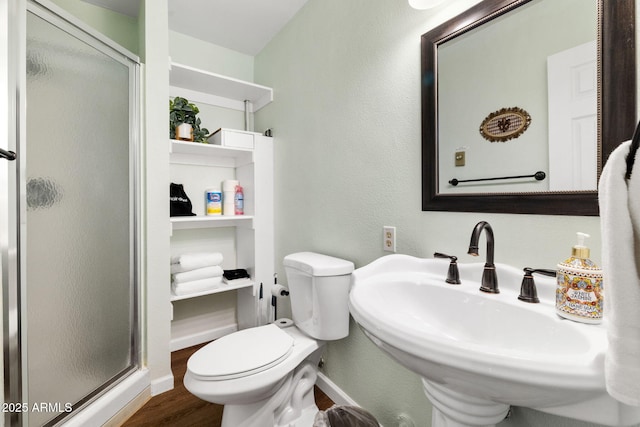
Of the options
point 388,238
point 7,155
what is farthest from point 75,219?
point 388,238

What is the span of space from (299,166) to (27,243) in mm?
1292

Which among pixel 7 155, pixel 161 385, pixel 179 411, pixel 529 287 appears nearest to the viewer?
pixel 529 287

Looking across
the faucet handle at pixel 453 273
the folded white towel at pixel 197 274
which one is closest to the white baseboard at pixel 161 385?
the folded white towel at pixel 197 274

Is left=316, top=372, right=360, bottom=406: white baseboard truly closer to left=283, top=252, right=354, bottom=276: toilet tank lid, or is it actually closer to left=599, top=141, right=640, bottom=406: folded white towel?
left=283, top=252, right=354, bottom=276: toilet tank lid

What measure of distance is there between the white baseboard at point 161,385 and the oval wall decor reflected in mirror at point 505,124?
1.98 m

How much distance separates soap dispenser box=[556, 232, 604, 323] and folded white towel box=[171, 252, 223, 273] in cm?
182

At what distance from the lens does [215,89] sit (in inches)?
81.9

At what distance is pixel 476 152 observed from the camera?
0.96 m

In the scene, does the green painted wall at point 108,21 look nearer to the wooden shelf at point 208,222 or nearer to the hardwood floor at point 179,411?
the wooden shelf at point 208,222

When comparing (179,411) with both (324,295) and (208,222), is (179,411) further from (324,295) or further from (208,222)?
(208,222)

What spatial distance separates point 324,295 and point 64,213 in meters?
1.18

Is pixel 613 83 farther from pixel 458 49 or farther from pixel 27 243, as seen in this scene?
pixel 27 243

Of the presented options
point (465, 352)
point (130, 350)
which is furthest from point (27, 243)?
point (465, 352)

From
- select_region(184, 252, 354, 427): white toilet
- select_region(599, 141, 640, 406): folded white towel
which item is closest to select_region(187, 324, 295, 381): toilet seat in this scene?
select_region(184, 252, 354, 427): white toilet
